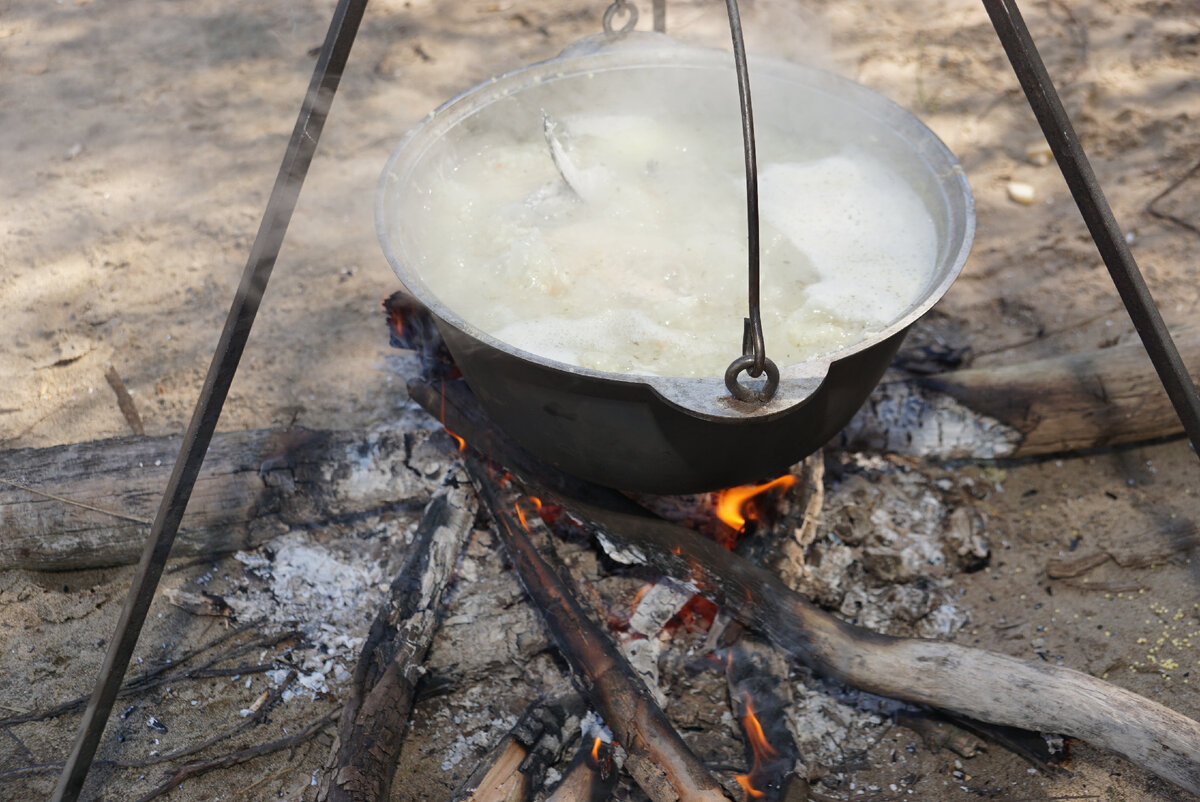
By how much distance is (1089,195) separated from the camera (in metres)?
1.84

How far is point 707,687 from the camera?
2373mm

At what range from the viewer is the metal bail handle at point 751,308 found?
1.52m

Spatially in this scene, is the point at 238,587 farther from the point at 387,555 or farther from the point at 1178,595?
the point at 1178,595

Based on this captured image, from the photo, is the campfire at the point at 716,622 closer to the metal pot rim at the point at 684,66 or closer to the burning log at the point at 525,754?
the burning log at the point at 525,754

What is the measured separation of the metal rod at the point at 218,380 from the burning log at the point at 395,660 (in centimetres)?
54

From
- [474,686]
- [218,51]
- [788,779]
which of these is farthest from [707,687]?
[218,51]

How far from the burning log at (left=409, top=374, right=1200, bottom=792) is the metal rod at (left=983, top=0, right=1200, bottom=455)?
695 millimetres

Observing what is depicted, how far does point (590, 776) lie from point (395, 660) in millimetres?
599

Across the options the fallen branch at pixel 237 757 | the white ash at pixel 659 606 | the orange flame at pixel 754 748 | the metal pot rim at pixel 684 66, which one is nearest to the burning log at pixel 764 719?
the orange flame at pixel 754 748

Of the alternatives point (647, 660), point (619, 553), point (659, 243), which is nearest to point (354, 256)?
point (659, 243)

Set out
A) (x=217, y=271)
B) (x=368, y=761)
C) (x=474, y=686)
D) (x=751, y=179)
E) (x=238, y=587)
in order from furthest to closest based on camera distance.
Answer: (x=217, y=271) < (x=238, y=587) < (x=474, y=686) < (x=368, y=761) < (x=751, y=179)

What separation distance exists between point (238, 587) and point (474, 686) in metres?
0.80

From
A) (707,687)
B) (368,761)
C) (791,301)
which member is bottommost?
(707,687)

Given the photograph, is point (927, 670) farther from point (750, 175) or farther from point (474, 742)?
point (750, 175)
